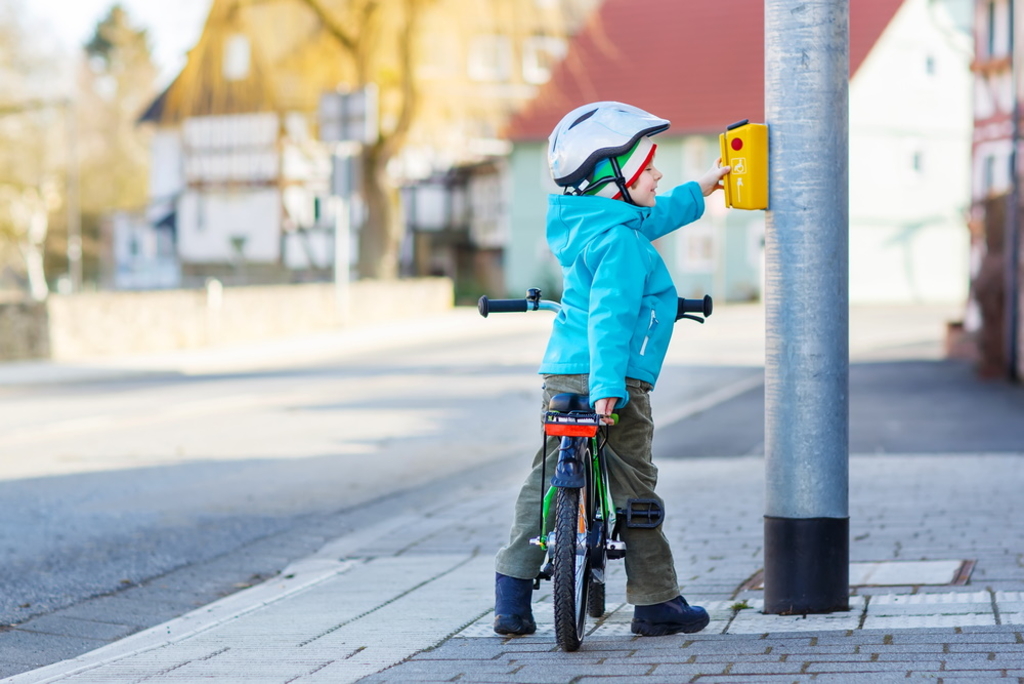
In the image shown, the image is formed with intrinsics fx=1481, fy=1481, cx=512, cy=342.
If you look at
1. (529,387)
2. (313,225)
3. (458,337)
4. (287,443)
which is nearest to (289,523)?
(287,443)

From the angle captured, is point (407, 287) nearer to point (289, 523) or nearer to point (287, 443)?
point (287, 443)

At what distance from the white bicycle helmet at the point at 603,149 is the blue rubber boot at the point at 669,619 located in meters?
1.27

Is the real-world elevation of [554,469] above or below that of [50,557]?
above

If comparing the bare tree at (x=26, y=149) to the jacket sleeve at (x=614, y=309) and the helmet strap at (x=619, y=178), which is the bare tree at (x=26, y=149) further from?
the jacket sleeve at (x=614, y=309)

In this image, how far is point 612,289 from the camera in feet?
14.3

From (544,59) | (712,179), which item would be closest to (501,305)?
(712,179)

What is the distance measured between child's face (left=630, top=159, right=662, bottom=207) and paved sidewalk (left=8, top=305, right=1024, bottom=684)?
1.34 m

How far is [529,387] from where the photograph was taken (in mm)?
17562

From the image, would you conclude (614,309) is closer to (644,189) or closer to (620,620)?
(644,189)

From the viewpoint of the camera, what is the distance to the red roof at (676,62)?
48000mm

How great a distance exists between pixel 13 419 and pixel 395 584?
31.6 feet

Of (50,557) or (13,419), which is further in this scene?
(13,419)

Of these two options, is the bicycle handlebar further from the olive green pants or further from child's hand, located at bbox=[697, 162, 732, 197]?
child's hand, located at bbox=[697, 162, 732, 197]

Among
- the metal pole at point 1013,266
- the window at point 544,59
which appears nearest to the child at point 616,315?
the metal pole at point 1013,266
